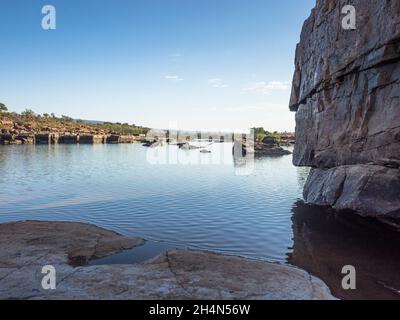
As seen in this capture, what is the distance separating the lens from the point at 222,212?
28422 millimetres

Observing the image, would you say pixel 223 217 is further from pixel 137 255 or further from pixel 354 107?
pixel 354 107

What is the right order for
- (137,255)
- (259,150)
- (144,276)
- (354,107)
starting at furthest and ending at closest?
(259,150), (354,107), (137,255), (144,276)

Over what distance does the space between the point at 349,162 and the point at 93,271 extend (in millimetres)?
19241

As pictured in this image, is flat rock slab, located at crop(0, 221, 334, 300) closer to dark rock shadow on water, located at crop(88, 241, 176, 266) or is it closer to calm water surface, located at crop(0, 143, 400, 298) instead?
dark rock shadow on water, located at crop(88, 241, 176, 266)

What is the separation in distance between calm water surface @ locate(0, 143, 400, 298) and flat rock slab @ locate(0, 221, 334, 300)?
2410 millimetres

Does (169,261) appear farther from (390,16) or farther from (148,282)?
(390,16)

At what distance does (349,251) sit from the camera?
19266 millimetres

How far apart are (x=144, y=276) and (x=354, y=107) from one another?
756 inches

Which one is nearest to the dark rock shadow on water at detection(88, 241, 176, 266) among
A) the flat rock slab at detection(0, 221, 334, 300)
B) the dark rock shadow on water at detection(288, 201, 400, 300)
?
the flat rock slab at detection(0, 221, 334, 300)

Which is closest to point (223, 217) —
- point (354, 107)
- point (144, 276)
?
point (354, 107)

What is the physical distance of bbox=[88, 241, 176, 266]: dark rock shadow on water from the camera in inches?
629

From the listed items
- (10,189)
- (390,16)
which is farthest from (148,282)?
(10,189)

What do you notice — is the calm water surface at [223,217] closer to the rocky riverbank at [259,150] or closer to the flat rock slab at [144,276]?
the flat rock slab at [144,276]

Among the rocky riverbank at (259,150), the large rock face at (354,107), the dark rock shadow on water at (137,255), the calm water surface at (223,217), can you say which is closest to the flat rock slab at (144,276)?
the dark rock shadow on water at (137,255)
